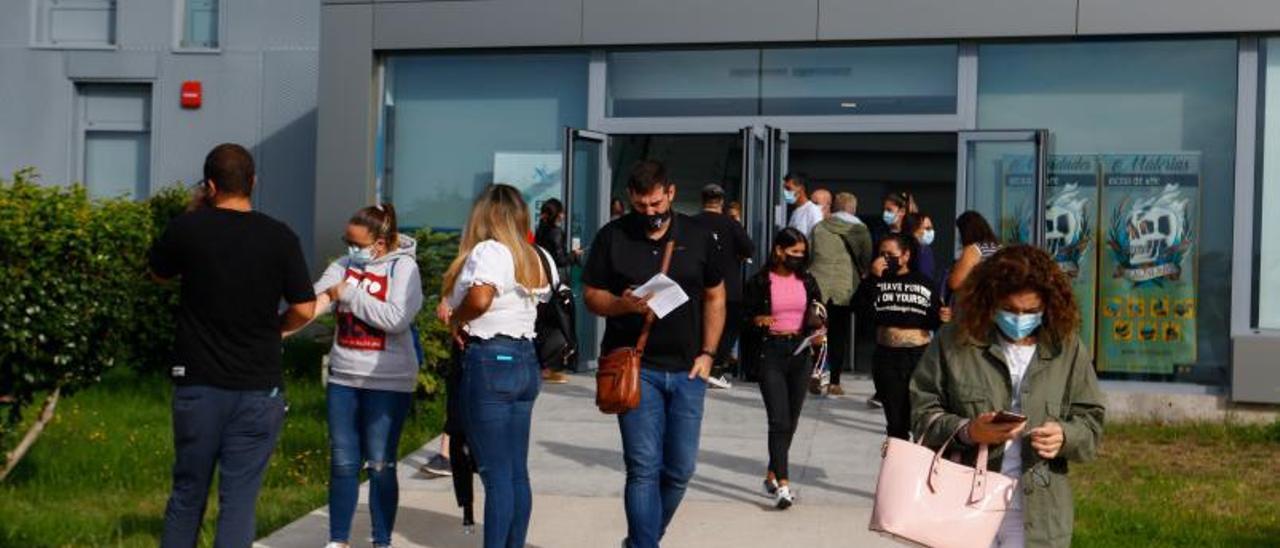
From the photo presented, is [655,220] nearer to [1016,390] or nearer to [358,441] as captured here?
[358,441]

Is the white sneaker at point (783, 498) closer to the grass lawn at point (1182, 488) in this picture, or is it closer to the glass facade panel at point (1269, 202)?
the grass lawn at point (1182, 488)

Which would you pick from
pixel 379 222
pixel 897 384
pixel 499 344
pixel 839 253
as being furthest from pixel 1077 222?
pixel 499 344

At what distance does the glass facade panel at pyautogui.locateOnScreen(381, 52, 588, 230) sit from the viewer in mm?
14648

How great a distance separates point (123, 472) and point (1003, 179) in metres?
7.37

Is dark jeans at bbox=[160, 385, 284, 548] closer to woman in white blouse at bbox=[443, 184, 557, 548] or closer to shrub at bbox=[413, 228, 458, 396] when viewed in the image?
woman in white blouse at bbox=[443, 184, 557, 548]

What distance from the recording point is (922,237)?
1258cm

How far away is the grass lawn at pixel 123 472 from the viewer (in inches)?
337

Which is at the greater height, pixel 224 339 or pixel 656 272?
pixel 656 272

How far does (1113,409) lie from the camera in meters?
13.0

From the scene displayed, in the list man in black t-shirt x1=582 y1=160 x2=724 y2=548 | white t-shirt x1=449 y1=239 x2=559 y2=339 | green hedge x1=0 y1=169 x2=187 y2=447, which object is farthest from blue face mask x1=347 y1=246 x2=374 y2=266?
green hedge x1=0 y1=169 x2=187 y2=447

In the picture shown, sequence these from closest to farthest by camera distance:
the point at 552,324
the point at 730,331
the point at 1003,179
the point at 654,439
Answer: the point at 654,439 → the point at 552,324 → the point at 730,331 → the point at 1003,179

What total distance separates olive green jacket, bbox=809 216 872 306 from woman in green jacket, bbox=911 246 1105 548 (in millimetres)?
8239

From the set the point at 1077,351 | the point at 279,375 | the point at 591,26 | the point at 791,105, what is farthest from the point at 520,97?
the point at 1077,351

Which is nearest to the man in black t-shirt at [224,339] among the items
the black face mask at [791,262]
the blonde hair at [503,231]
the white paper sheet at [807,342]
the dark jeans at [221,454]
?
the dark jeans at [221,454]
